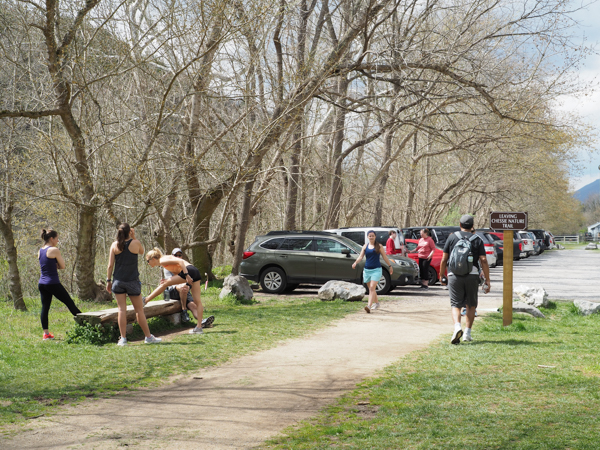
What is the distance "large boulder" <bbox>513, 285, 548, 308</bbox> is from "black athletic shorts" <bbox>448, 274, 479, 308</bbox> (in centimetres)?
539

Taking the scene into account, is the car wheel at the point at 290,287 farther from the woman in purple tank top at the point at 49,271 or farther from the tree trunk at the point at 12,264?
the woman in purple tank top at the point at 49,271

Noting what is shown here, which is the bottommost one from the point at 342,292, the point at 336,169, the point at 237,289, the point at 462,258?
the point at 342,292

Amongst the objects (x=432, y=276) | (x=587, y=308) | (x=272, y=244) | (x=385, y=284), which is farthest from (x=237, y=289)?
(x=432, y=276)

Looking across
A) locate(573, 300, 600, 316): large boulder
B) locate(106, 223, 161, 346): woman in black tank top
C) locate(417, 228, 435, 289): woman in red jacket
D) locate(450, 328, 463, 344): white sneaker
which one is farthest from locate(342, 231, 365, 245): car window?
locate(106, 223, 161, 346): woman in black tank top

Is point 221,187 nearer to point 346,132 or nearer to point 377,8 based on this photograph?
point 377,8

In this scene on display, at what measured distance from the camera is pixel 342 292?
50.6ft

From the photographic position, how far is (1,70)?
15.9 m

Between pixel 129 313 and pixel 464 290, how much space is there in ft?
17.0

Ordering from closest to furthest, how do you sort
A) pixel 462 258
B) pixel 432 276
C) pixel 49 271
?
pixel 462 258 < pixel 49 271 < pixel 432 276

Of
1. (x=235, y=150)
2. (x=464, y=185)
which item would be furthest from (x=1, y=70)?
(x=464, y=185)

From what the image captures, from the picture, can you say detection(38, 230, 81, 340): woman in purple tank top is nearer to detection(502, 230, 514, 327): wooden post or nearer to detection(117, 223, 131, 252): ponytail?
detection(117, 223, 131, 252): ponytail

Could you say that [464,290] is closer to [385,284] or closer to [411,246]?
[385,284]

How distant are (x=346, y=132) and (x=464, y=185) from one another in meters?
15.6

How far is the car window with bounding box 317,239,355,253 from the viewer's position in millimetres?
18078
